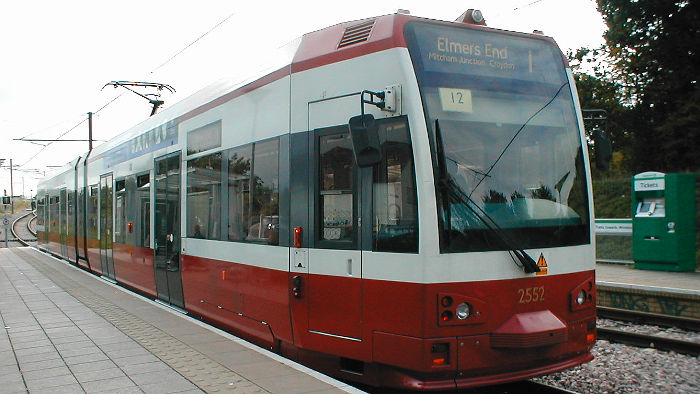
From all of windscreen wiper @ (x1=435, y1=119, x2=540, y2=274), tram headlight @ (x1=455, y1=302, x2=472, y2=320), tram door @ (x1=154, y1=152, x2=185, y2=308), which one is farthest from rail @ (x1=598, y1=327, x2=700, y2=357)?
Answer: tram door @ (x1=154, y1=152, x2=185, y2=308)

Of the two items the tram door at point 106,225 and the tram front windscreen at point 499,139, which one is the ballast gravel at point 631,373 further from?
the tram door at point 106,225

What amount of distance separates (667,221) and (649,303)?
3946mm

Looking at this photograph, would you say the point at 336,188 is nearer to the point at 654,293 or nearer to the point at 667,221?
the point at 654,293

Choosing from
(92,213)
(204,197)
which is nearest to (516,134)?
(204,197)

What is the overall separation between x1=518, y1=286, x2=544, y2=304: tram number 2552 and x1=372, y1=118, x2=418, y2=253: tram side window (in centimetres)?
107

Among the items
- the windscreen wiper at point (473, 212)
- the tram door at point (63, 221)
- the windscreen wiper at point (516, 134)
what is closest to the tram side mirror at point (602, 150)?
the windscreen wiper at point (516, 134)

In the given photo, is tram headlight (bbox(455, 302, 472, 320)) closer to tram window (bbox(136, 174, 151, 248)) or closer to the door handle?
the door handle

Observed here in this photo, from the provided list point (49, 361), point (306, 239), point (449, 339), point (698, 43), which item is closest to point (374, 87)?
point (306, 239)

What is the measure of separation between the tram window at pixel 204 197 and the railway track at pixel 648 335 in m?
5.59

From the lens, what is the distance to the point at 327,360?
596 centimetres

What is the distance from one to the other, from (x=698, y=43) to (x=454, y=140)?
895 inches

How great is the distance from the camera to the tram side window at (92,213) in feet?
52.6

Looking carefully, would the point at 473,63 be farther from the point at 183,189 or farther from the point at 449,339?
the point at 183,189

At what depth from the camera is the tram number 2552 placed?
543 centimetres
